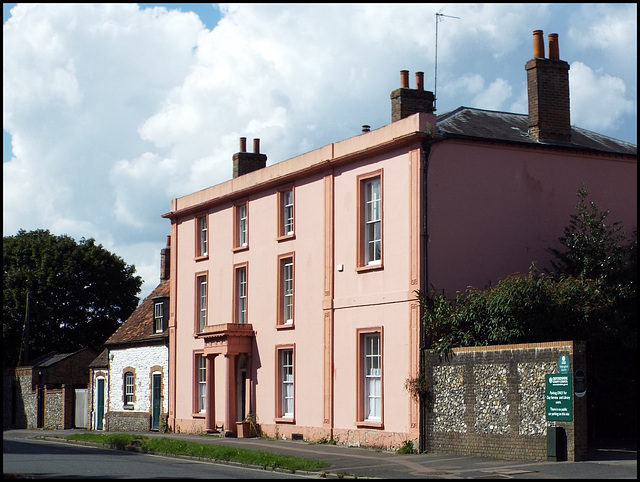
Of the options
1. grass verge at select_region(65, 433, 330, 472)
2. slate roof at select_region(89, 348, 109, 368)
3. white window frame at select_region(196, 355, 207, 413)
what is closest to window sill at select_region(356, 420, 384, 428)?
grass verge at select_region(65, 433, 330, 472)

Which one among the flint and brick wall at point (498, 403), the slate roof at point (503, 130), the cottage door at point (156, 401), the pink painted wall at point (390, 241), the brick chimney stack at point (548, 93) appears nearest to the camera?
the flint and brick wall at point (498, 403)

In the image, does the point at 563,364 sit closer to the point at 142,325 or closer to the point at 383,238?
the point at 383,238

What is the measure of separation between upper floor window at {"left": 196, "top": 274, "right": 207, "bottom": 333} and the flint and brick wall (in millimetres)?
13432

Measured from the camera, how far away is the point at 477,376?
22.2 metres

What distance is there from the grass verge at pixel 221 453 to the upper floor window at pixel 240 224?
7.58m

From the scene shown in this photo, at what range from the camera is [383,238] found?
26.1 metres

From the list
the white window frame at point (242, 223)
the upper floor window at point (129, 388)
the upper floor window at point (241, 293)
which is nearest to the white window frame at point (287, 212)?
the white window frame at point (242, 223)

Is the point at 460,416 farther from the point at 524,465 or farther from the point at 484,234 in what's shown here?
the point at 484,234

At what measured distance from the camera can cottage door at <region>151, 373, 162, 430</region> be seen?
38.2 metres

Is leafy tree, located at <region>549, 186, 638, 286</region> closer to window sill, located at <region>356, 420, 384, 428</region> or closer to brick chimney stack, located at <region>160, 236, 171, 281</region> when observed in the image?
window sill, located at <region>356, 420, 384, 428</region>

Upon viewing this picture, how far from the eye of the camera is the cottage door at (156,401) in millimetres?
38250

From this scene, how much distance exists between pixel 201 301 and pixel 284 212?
259 inches

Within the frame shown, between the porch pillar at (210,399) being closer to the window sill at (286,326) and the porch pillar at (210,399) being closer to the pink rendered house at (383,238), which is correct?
the pink rendered house at (383,238)

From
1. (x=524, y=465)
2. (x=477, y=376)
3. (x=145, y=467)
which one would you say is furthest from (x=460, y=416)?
(x=145, y=467)
